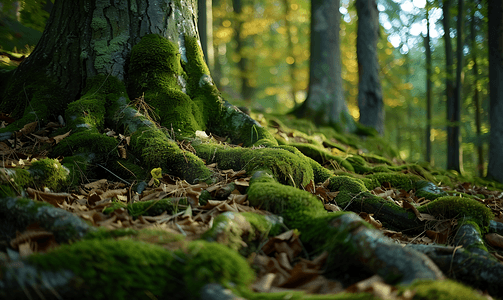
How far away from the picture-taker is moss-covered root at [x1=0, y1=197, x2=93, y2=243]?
160 cm

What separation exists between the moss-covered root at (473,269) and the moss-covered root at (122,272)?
4.13ft

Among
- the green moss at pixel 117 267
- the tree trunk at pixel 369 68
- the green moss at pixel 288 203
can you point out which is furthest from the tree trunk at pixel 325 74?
the green moss at pixel 117 267

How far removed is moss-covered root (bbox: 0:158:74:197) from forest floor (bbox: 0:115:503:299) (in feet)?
0.25

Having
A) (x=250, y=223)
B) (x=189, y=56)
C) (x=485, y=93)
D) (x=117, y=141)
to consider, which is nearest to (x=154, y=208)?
(x=250, y=223)

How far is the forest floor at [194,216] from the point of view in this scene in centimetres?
145

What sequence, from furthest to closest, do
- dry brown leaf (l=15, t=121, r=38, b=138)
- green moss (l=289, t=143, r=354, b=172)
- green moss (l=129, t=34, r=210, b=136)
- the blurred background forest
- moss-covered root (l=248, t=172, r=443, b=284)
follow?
the blurred background forest
green moss (l=289, t=143, r=354, b=172)
green moss (l=129, t=34, r=210, b=136)
dry brown leaf (l=15, t=121, r=38, b=138)
moss-covered root (l=248, t=172, r=443, b=284)

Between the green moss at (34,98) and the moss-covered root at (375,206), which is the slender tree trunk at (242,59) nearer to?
the green moss at (34,98)

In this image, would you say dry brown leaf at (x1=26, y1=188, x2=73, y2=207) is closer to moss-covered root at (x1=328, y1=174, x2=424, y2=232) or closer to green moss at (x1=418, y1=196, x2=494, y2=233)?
moss-covered root at (x1=328, y1=174, x2=424, y2=232)

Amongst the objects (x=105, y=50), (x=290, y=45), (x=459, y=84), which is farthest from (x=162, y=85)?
(x=290, y=45)

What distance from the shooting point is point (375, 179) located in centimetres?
383

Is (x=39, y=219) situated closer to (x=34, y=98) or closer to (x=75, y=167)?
(x=75, y=167)

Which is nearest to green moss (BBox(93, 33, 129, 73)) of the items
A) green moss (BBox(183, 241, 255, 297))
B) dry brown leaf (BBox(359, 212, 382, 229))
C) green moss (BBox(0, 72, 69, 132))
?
green moss (BBox(0, 72, 69, 132))

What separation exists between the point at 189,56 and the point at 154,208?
103 inches

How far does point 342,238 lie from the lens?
1.68m
